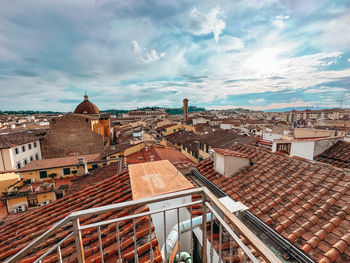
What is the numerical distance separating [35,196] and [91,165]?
5355 millimetres

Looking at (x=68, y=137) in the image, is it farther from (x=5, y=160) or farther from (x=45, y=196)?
(x=45, y=196)

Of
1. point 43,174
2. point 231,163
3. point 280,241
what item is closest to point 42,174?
point 43,174

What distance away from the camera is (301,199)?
452 cm

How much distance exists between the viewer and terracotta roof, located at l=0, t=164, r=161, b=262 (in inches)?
105

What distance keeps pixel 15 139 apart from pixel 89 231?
29433 mm

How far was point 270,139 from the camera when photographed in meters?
16.4

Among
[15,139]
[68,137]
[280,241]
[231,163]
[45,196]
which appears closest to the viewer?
[280,241]

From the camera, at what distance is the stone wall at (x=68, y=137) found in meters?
26.9

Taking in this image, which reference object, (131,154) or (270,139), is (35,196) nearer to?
(131,154)

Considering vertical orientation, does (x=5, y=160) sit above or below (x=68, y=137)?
below

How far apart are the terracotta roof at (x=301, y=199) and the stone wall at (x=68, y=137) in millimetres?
26269

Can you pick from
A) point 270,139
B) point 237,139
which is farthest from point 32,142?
point 270,139

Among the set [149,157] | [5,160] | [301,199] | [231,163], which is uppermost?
[231,163]

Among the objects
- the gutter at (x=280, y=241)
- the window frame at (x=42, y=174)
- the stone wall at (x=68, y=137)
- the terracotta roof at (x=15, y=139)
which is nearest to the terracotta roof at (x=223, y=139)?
the gutter at (x=280, y=241)
